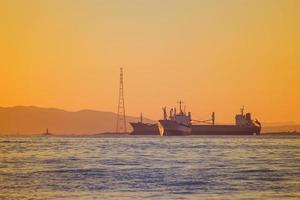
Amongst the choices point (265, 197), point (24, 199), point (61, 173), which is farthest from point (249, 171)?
point (24, 199)

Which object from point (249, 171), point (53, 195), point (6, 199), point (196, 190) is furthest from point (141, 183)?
point (249, 171)

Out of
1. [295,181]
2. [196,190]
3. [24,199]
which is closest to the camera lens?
[24,199]

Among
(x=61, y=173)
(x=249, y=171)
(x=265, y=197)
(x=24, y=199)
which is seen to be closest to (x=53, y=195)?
(x=24, y=199)

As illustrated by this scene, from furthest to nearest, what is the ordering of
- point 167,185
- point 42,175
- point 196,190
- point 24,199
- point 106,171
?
point 106,171 → point 42,175 → point 167,185 → point 196,190 → point 24,199

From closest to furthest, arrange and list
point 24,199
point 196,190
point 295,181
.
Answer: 1. point 24,199
2. point 196,190
3. point 295,181

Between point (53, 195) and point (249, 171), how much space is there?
62.6ft

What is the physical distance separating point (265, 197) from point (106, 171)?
Result: 18.0m

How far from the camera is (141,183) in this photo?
35844 mm

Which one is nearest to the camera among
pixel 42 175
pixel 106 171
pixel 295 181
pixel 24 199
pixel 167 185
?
pixel 24 199

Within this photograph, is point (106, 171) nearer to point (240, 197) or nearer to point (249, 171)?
point (249, 171)

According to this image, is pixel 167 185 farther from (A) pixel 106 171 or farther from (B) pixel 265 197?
(A) pixel 106 171

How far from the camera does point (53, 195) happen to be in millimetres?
30281

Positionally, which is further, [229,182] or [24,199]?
[229,182]

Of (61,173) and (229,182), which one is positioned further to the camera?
(61,173)
